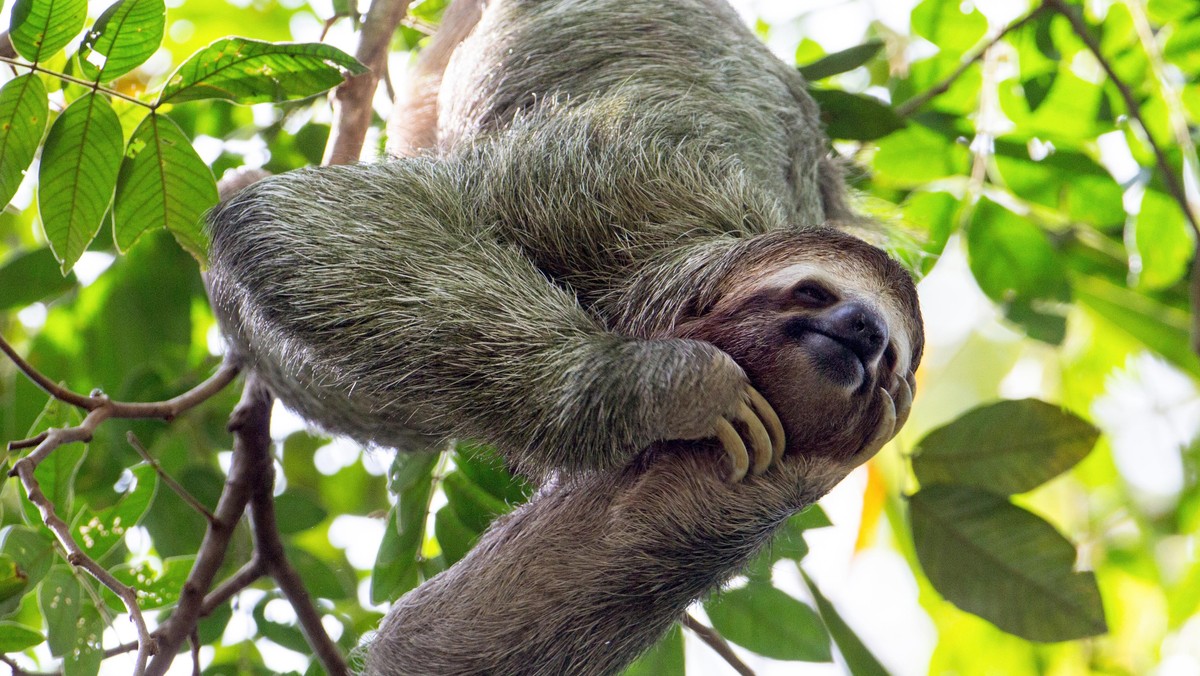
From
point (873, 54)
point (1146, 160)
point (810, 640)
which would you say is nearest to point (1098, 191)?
point (1146, 160)

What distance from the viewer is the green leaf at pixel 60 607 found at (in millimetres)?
2643

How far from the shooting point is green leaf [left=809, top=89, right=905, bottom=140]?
428cm

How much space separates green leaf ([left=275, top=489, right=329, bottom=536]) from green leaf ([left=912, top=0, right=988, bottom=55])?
10.7ft

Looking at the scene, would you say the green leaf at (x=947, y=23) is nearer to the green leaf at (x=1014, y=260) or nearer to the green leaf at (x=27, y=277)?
the green leaf at (x=1014, y=260)

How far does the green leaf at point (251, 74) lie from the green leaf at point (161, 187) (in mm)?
109

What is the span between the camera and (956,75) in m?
4.62

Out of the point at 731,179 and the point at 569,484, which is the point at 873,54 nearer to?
the point at 731,179

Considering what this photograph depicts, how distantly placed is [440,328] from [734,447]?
728 millimetres

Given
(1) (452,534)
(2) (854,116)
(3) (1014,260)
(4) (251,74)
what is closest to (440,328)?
(4) (251,74)

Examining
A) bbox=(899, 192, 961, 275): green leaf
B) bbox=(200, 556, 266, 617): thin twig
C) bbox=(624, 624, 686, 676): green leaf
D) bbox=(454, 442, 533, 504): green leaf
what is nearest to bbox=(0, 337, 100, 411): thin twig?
bbox=(200, 556, 266, 617): thin twig

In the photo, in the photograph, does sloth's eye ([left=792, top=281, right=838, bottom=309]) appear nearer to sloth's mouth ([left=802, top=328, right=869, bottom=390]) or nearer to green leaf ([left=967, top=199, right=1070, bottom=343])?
sloth's mouth ([left=802, top=328, right=869, bottom=390])

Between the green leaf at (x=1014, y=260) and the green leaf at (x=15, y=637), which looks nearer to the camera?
the green leaf at (x=15, y=637)

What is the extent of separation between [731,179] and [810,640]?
1.52 metres

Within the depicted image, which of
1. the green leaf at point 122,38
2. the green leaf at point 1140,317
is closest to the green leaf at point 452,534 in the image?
A: the green leaf at point 122,38
